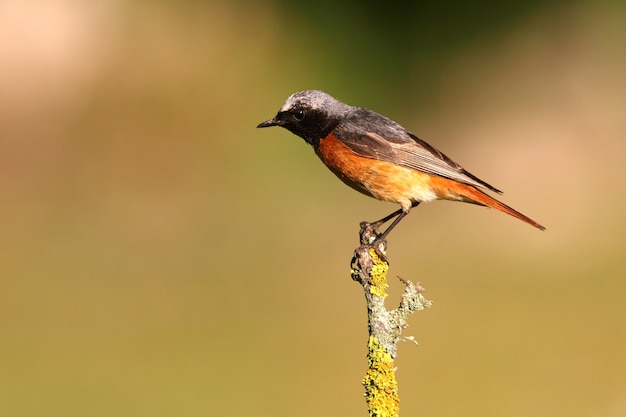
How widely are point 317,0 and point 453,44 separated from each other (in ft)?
7.85

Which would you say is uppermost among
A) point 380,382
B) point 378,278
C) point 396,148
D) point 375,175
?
point 396,148

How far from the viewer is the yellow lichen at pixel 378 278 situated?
3.11 meters

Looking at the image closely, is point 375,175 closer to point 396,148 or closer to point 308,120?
point 396,148

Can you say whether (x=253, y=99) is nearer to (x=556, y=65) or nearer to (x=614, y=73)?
(x=556, y=65)

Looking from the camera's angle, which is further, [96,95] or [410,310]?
[96,95]

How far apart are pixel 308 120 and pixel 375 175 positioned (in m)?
0.46

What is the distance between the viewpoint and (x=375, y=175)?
4285mm

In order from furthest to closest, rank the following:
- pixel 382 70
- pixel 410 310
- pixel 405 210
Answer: pixel 382 70 < pixel 405 210 < pixel 410 310

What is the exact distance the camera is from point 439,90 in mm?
13453

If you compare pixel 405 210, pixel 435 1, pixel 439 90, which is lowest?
pixel 405 210

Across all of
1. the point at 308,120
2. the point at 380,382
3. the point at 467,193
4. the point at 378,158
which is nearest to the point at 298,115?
the point at 308,120

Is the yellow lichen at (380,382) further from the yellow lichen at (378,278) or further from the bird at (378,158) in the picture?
the bird at (378,158)

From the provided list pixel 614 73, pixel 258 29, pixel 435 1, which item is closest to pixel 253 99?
pixel 258 29

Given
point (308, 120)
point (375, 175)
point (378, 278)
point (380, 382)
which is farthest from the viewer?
point (308, 120)
